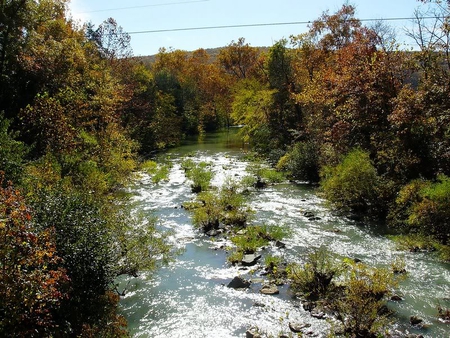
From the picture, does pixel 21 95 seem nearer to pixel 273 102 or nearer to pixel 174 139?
pixel 273 102

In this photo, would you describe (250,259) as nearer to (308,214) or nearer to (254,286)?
(254,286)

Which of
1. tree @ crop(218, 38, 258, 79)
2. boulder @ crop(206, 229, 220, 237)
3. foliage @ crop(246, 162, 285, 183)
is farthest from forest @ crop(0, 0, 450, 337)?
tree @ crop(218, 38, 258, 79)

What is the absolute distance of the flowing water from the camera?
848 centimetres

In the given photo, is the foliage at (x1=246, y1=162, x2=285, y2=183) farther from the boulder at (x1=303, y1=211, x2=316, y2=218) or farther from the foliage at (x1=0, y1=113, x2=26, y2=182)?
the foliage at (x1=0, y1=113, x2=26, y2=182)

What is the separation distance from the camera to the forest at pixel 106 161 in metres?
6.22

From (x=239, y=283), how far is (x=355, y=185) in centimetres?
828

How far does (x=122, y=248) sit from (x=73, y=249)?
2286 mm

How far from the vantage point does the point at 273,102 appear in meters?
34.8

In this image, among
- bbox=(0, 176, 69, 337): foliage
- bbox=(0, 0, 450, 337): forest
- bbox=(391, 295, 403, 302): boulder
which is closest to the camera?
bbox=(0, 176, 69, 337): foliage

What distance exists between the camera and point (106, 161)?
1834 cm

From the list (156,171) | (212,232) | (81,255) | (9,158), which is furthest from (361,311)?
(156,171)

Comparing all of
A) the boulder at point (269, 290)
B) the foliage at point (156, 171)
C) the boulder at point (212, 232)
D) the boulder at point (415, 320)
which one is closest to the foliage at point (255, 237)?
the boulder at point (212, 232)

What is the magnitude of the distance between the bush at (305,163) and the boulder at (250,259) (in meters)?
12.2

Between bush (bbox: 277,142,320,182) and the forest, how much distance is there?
7cm
